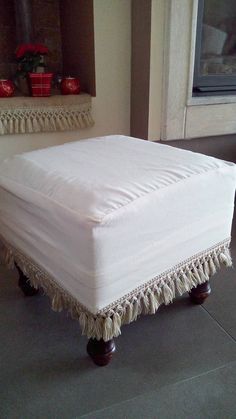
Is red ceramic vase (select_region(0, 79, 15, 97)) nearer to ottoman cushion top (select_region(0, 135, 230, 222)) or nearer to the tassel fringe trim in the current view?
the tassel fringe trim

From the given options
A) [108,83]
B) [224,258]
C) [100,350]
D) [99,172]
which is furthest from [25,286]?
[108,83]

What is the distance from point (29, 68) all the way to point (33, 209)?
3.79ft

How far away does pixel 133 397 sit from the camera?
0.86m

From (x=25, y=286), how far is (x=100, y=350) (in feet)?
1.35

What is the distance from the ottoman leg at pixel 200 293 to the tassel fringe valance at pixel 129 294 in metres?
0.10

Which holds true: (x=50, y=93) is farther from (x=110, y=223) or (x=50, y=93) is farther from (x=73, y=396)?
(x=73, y=396)

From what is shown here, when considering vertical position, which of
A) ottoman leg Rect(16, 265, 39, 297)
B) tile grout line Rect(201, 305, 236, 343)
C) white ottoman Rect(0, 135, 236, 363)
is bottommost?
tile grout line Rect(201, 305, 236, 343)

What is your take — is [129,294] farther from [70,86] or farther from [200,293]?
[70,86]

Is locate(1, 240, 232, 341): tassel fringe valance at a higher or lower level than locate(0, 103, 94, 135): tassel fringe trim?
lower

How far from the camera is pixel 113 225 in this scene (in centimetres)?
75

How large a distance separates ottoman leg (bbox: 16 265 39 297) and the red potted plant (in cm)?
97

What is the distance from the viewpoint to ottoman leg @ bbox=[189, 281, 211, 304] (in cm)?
114

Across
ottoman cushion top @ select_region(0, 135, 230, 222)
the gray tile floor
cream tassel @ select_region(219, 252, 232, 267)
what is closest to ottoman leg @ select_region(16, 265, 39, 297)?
the gray tile floor

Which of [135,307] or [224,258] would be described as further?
[224,258]
